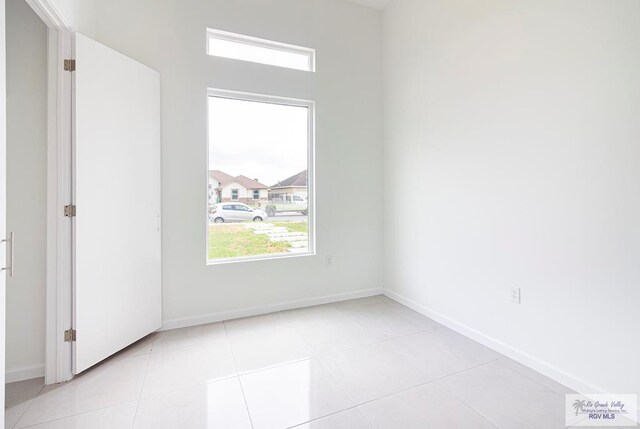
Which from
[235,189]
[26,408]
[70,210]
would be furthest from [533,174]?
[26,408]

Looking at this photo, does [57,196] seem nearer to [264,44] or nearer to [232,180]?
[232,180]

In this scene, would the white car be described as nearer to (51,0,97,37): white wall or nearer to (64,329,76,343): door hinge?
(64,329,76,343): door hinge

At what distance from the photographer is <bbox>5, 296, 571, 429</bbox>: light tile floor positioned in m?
1.66

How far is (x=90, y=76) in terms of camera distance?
209 centimetres

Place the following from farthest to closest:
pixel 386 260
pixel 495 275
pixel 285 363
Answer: pixel 386 260 → pixel 495 275 → pixel 285 363

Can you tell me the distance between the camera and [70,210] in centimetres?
203

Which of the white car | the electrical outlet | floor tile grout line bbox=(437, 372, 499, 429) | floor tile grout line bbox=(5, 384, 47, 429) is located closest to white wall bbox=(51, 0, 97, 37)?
the white car

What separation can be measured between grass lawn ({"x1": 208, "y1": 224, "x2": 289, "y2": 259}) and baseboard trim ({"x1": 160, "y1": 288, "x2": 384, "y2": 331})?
568 mm

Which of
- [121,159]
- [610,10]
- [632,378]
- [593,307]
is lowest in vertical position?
[632,378]

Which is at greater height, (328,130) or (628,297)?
(328,130)

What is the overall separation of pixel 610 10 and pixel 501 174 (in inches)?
42.3

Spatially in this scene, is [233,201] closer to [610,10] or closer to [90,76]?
[90,76]

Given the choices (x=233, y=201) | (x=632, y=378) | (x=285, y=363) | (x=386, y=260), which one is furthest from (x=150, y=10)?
(x=632, y=378)

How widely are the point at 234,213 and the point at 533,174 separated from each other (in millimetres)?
2627
